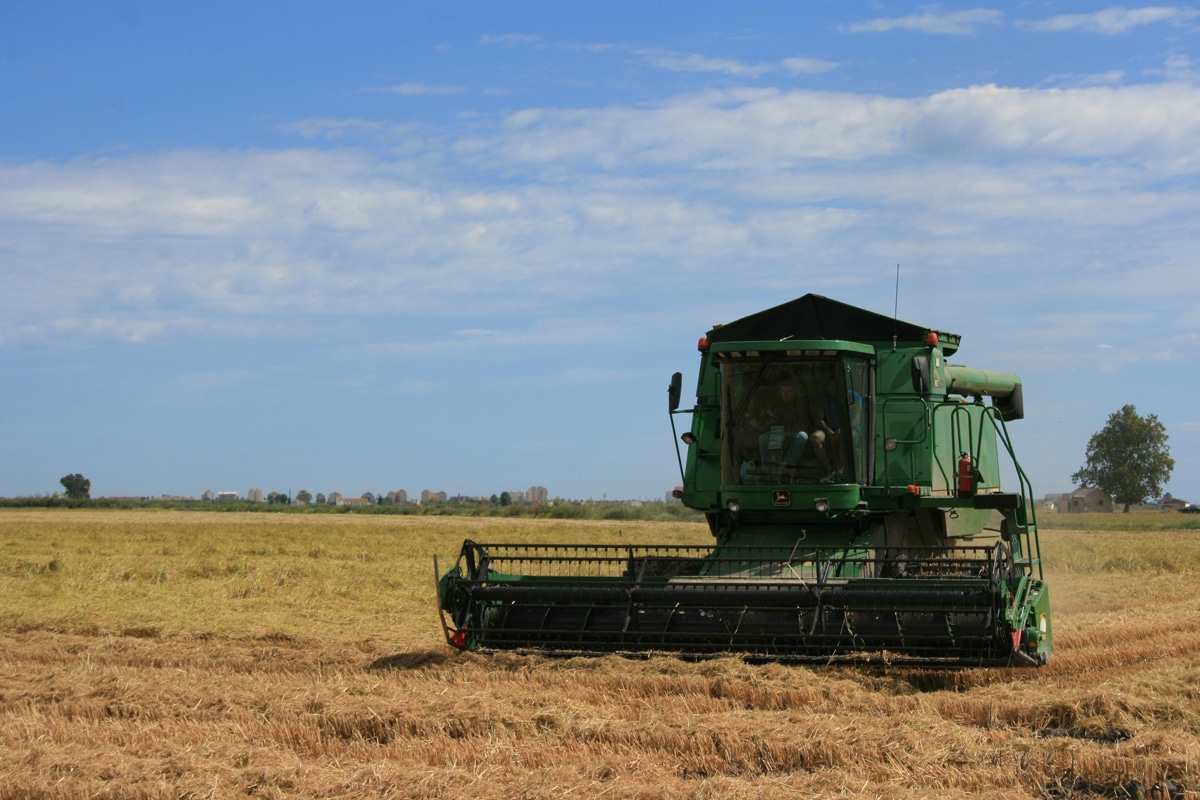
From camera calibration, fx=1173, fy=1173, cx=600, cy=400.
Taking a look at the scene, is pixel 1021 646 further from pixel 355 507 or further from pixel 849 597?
pixel 355 507

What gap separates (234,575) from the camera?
1558 cm

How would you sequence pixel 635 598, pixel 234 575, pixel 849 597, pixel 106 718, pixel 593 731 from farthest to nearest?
pixel 234 575 < pixel 635 598 < pixel 849 597 < pixel 106 718 < pixel 593 731

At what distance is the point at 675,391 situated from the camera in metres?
9.12

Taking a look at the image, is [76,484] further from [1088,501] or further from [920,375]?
[920,375]

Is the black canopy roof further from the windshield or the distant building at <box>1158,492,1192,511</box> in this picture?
the distant building at <box>1158,492,1192,511</box>

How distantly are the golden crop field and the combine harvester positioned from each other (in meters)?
0.29

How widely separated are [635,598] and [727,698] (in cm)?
134

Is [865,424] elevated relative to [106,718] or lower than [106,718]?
elevated

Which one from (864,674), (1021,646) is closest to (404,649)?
(864,674)

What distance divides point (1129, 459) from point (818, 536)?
72932mm

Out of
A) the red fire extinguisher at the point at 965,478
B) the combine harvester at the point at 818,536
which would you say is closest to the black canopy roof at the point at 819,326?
the combine harvester at the point at 818,536

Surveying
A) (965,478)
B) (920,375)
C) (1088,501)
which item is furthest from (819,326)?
(1088,501)

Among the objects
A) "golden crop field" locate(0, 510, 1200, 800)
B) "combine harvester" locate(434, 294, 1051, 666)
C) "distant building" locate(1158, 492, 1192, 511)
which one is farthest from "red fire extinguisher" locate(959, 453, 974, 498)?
"distant building" locate(1158, 492, 1192, 511)

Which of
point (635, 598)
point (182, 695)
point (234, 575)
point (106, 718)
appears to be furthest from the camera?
point (234, 575)
